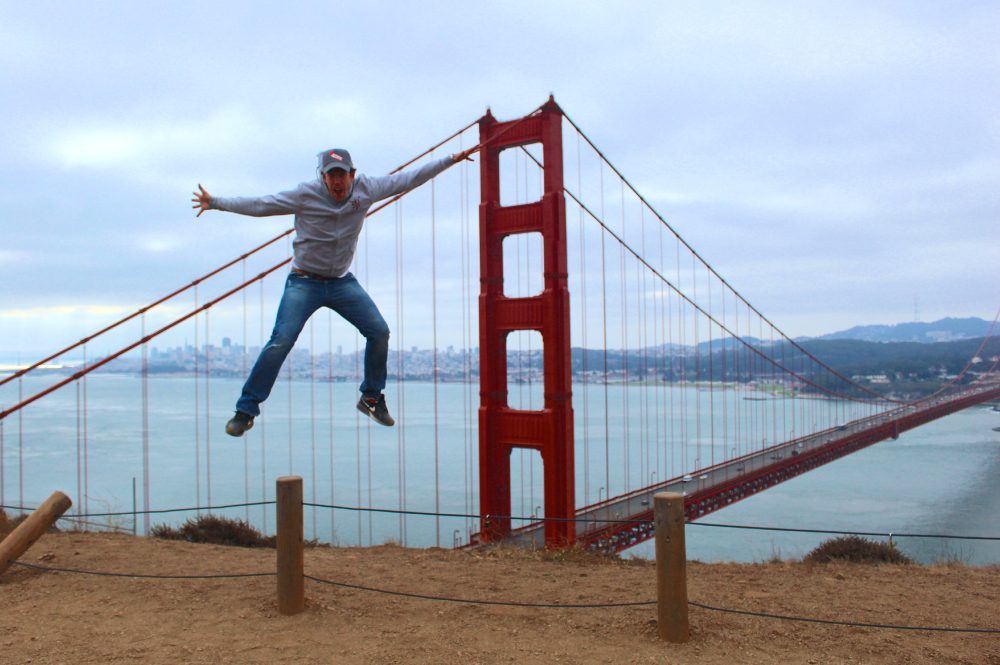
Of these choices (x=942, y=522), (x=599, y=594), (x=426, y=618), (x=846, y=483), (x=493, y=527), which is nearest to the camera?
(x=426, y=618)

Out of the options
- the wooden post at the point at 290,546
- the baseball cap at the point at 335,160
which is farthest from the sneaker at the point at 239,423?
the baseball cap at the point at 335,160

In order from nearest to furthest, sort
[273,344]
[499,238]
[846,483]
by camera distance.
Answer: [273,344] < [499,238] < [846,483]

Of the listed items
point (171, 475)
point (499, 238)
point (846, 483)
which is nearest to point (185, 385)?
point (171, 475)

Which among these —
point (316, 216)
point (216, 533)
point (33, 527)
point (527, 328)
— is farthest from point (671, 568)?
point (527, 328)

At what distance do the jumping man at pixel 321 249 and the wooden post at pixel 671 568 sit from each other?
1.94 m

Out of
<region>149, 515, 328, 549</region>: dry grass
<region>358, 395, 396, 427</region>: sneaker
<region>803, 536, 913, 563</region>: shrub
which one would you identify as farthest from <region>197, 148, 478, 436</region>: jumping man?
<region>803, 536, 913, 563</region>: shrub

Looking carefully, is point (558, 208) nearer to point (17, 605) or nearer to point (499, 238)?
point (499, 238)

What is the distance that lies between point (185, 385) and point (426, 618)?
167 m

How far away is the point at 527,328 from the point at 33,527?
30.1 feet

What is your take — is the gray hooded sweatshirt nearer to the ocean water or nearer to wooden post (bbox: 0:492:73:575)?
wooden post (bbox: 0:492:73:575)

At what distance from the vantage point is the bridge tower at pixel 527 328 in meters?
12.6

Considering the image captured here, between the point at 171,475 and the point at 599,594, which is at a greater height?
the point at 599,594

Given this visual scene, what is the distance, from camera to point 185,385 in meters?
153

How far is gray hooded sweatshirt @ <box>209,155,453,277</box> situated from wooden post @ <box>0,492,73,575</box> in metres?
2.62
